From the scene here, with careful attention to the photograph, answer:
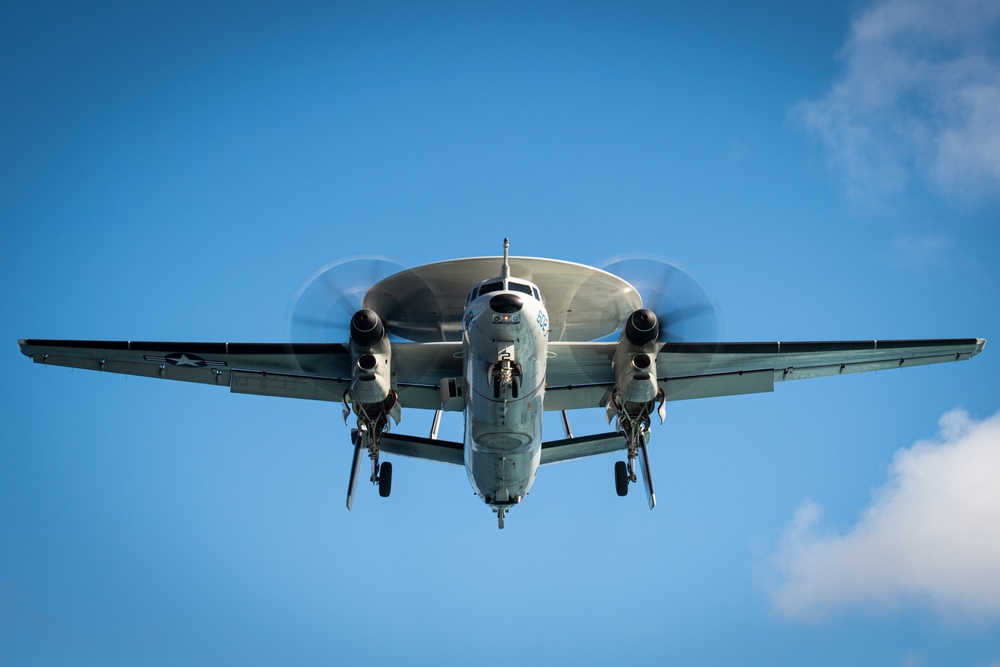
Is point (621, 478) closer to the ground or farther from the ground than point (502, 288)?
closer to the ground

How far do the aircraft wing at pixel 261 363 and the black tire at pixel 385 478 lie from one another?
5.03ft

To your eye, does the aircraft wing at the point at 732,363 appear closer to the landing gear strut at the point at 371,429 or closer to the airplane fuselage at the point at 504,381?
the airplane fuselage at the point at 504,381

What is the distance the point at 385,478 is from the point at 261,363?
3764 mm

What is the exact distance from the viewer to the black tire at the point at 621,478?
61.0 feet

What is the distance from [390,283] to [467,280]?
4.78 feet

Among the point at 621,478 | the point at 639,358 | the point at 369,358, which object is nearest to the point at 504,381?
the point at 369,358

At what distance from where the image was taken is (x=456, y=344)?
1694 cm

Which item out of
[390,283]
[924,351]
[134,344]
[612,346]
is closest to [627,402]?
[612,346]

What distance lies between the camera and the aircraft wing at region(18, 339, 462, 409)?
55.8 ft

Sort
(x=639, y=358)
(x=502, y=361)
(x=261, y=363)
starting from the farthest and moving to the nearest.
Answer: (x=261, y=363) < (x=639, y=358) < (x=502, y=361)

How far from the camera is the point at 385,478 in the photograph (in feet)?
59.9

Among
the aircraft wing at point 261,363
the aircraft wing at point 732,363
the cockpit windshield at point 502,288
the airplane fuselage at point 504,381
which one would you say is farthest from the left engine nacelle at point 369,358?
the aircraft wing at point 732,363

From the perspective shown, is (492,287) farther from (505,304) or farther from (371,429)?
(371,429)

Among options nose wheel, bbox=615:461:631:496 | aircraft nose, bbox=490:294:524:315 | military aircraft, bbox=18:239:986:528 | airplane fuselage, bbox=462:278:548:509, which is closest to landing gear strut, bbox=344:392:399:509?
military aircraft, bbox=18:239:986:528
